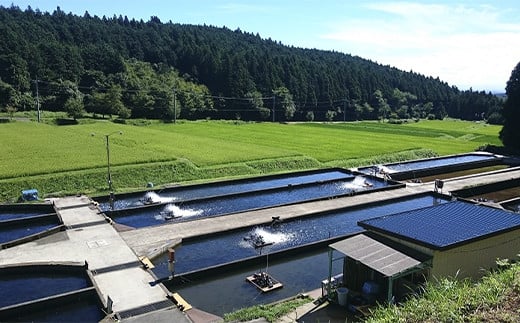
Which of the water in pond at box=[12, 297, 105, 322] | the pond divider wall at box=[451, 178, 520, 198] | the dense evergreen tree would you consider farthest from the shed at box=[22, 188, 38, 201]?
the dense evergreen tree

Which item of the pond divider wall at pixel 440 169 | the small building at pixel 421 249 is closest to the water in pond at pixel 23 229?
the small building at pixel 421 249

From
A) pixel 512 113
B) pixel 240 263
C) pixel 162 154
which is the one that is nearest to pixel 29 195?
pixel 162 154

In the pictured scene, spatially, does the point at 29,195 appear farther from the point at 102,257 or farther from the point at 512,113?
the point at 512,113

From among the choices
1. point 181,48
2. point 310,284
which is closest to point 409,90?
point 181,48

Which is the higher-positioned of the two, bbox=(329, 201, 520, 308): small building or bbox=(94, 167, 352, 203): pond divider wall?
bbox=(329, 201, 520, 308): small building

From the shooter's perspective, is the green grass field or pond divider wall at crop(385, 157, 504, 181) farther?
pond divider wall at crop(385, 157, 504, 181)

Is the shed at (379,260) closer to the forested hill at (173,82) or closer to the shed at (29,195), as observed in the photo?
the shed at (29,195)

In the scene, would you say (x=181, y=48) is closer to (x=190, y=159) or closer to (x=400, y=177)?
(x=190, y=159)

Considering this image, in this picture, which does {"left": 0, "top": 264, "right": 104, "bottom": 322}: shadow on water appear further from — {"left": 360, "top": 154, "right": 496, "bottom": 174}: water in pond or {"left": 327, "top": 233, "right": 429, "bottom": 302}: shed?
{"left": 360, "top": 154, "right": 496, "bottom": 174}: water in pond
